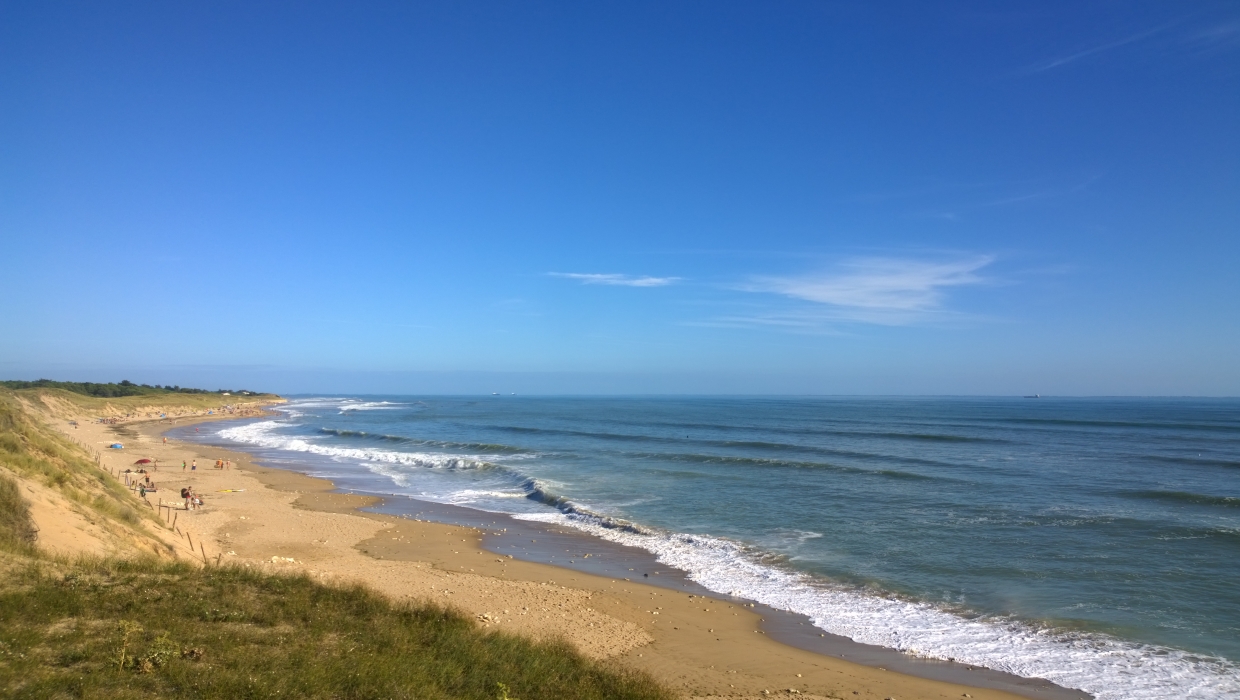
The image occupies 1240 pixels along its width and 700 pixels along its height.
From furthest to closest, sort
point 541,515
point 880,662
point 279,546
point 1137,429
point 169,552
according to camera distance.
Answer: point 1137,429 < point 541,515 < point 279,546 < point 169,552 < point 880,662

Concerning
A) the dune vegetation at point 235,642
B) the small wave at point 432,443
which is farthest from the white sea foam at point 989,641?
the small wave at point 432,443

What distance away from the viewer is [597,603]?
1409 cm

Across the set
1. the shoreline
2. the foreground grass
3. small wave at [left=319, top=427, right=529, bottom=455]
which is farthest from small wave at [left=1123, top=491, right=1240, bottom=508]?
small wave at [left=319, top=427, right=529, bottom=455]

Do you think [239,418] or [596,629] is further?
[239,418]

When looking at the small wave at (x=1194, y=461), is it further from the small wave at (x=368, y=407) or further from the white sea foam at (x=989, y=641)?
the small wave at (x=368, y=407)

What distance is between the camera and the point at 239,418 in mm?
88812

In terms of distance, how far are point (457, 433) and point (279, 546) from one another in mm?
43482

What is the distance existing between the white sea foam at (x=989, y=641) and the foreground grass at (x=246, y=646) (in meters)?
6.18

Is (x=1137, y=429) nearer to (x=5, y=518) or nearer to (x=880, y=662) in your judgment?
(x=880, y=662)

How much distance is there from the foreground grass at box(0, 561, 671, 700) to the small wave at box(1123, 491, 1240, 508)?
2608 cm

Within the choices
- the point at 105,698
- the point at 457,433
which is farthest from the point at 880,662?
the point at 457,433

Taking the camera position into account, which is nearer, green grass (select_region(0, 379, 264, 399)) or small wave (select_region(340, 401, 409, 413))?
green grass (select_region(0, 379, 264, 399))

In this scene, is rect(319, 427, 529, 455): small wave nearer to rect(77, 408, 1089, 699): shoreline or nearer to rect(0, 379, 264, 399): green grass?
rect(77, 408, 1089, 699): shoreline

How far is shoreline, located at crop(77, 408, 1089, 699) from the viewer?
34.1 feet
